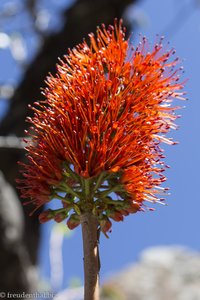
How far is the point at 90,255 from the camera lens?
3.81ft

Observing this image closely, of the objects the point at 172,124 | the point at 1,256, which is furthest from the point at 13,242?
the point at 172,124

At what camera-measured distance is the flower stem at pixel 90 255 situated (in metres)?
1.11

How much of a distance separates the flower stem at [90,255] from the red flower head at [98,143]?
1.0 inches

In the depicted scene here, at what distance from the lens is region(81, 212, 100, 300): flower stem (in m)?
1.11

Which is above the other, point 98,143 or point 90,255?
point 98,143

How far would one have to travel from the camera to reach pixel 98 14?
3.91 meters

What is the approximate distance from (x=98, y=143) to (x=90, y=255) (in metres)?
0.23

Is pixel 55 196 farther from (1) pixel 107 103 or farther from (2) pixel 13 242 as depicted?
(2) pixel 13 242

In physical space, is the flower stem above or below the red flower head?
below

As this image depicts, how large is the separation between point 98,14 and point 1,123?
1.07 metres

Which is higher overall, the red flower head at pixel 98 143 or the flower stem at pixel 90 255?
the red flower head at pixel 98 143

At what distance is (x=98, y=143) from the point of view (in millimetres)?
1273

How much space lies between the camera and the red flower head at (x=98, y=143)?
1276 millimetres

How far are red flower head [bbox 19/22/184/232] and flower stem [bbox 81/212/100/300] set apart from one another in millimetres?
26
